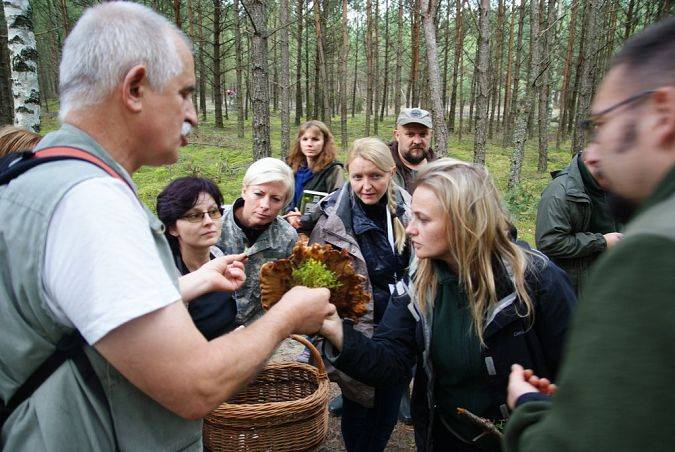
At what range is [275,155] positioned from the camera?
1852 cm

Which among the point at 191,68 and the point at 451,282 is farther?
the point at 451,282

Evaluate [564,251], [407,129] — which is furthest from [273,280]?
[407,129]

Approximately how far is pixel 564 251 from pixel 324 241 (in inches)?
77.3

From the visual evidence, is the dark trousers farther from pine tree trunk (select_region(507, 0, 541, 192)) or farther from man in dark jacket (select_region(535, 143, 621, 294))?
pine tree trunk (select_region(507, 0, 541, 192))

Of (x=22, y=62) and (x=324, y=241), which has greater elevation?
(x=22, y=62)

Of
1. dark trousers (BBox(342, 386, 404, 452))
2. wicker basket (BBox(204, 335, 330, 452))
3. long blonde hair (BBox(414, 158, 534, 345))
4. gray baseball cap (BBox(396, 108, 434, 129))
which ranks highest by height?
gray baseball cap (BBox(396, 108, 434, 129))

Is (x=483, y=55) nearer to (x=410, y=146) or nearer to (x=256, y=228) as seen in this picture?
(x=410, y=146)

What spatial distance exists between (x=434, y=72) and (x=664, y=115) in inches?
278

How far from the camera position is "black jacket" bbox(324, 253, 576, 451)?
2070 mm

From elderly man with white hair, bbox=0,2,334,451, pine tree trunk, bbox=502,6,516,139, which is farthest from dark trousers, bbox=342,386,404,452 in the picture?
pine tree trunk, bbox=502,6,516,139

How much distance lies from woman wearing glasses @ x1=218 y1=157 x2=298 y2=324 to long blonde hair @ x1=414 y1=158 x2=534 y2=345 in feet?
4.76

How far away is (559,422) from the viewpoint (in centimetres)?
83

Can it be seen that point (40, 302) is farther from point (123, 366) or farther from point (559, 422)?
point (559, 422)

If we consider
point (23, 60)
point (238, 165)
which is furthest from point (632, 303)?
point (238, 165)
